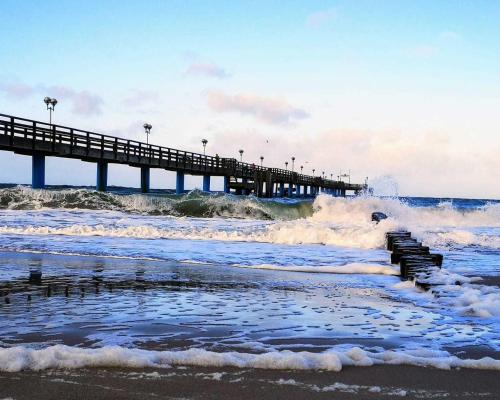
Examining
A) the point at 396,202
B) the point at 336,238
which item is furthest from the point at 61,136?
the point at 336,238

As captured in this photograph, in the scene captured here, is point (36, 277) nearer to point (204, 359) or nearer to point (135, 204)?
point (204, 359)

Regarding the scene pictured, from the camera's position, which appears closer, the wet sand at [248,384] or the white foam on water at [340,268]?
the wet sand at [248,384]

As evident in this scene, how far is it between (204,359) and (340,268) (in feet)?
19.7

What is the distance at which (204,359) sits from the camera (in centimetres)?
328

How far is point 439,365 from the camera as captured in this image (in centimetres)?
330

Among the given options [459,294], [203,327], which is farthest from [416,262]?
[203,327]

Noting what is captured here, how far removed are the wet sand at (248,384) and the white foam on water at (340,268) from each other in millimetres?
5601

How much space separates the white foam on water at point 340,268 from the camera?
8812mm

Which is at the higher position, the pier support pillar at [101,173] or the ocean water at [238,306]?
the pier support pillar at [101,173]

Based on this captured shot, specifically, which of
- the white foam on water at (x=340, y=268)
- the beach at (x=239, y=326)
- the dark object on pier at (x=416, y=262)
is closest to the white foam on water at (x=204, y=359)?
the beach at (x=239, y=326)

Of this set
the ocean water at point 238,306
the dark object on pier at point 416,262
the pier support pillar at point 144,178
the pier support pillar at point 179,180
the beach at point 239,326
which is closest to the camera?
the beach at point 239,326

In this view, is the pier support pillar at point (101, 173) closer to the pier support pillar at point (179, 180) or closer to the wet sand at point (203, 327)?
the pier support pillar at point (179, 180)

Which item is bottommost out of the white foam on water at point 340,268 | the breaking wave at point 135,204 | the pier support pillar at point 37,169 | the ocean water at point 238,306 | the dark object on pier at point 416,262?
the white foam on water at point 340,268

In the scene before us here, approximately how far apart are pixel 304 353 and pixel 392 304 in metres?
2.52
